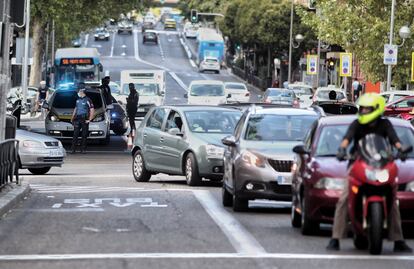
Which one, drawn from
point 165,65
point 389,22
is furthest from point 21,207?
point 165,65

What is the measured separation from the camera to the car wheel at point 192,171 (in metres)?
24.9

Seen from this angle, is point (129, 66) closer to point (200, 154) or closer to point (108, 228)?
point (200, 154)

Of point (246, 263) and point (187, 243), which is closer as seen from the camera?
point (246, 263)

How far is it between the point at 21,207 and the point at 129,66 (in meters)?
100

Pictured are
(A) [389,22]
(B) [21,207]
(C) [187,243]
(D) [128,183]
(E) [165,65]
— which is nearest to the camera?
(C) [187,243]

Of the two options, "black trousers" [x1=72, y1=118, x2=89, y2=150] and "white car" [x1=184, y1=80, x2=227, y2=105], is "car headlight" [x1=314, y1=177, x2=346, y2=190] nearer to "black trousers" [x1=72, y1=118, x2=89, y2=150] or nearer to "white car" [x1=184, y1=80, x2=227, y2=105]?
"black trousers" [x1=72, y1=118, x2=89, y2=150]

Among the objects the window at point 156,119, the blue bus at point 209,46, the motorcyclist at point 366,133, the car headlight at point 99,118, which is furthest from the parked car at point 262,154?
the blue bus at point 209,46

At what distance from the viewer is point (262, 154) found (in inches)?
773

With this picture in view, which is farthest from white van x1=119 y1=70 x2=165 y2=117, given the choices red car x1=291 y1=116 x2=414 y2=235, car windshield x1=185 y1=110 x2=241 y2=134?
red car x1=291 y1=116 x2=414 y2=235

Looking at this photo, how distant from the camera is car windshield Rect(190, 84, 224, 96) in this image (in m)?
57.3

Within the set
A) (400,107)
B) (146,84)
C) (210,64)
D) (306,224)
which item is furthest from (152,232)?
(210,64)

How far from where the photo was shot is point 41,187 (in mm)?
25641

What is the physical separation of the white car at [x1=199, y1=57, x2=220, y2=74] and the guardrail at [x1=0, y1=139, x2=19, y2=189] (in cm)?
9859

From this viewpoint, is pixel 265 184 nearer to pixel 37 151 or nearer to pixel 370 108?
pixel 370 108
